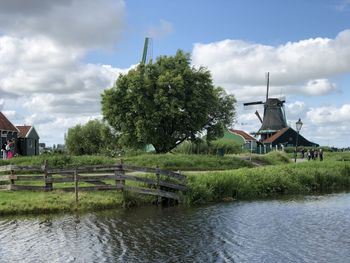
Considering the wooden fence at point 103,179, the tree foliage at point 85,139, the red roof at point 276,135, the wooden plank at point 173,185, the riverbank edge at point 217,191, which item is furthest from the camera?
the red roof at point 276,135

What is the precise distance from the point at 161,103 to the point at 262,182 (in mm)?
21388

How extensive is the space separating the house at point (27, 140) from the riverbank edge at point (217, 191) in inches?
1915

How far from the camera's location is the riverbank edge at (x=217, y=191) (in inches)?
827

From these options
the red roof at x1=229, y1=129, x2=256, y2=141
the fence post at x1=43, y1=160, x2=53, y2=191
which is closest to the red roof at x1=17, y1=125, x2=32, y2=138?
the red roof at x1=229, y1=129, x2=256, y2=141

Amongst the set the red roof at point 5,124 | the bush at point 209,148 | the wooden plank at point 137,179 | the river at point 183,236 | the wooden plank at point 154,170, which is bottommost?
the river at point 183,236

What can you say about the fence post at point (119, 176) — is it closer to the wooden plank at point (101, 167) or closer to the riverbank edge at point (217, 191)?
the wooden plank at point (101, 167)

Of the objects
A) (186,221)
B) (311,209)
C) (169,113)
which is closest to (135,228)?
(186,221)

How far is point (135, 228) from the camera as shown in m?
17.2

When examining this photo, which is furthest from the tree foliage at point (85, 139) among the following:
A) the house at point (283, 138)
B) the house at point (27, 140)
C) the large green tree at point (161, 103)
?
the house at point (283, 138)

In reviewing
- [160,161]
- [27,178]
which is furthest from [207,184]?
[160,161]

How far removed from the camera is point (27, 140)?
7394 centimetres

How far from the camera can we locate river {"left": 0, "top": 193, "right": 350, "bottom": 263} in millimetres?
13383

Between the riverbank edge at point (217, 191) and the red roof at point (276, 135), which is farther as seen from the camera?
the red roof at point (276, 135)

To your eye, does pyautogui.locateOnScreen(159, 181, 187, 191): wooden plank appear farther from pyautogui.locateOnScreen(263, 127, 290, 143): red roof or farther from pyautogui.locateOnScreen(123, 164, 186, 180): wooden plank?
pyautogui.locateOnScreen(263, 127, 290, 143): red roof
